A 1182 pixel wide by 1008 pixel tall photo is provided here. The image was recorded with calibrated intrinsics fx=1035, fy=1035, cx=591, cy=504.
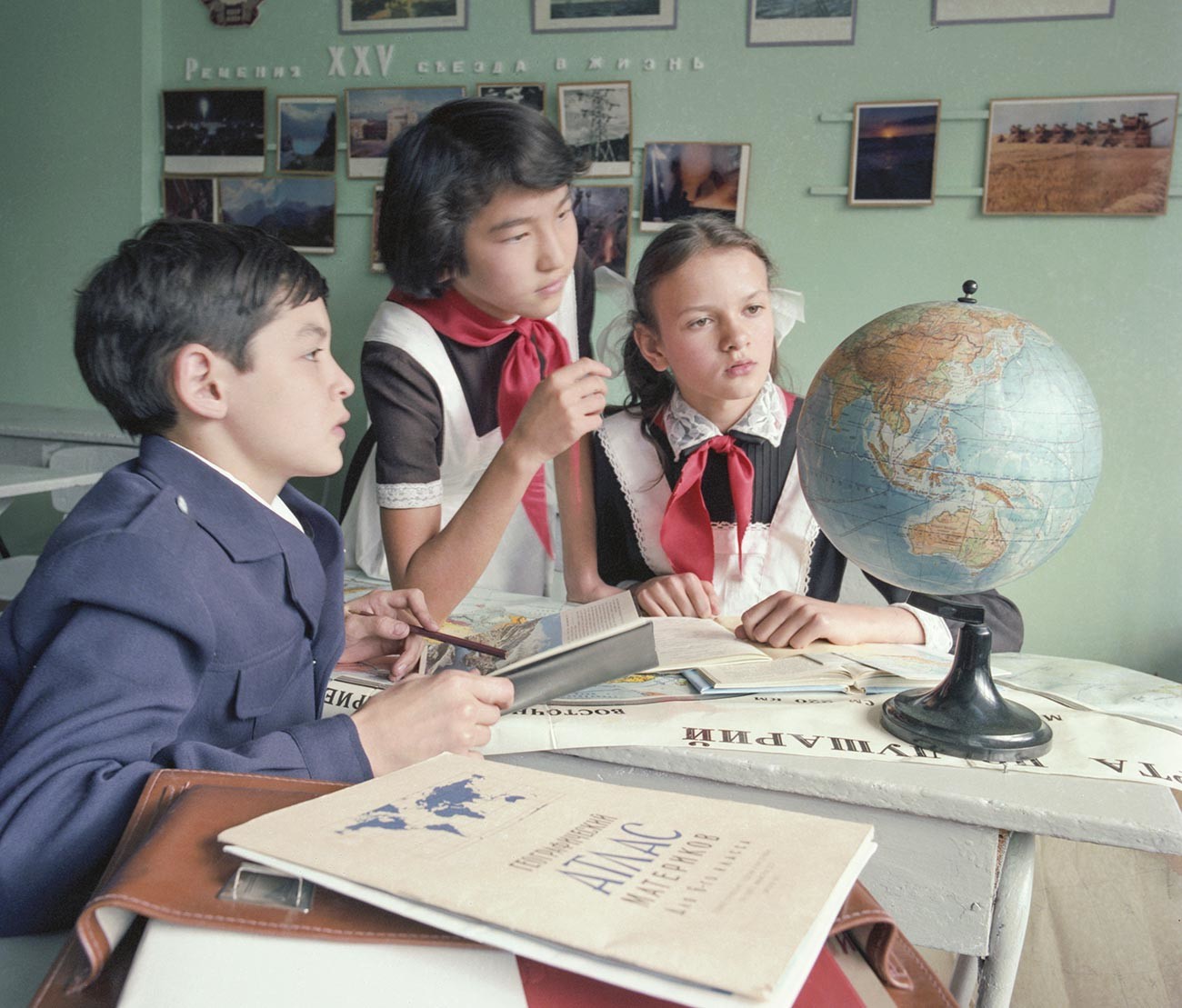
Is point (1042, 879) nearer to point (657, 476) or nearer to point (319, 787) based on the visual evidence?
point (657, 476)

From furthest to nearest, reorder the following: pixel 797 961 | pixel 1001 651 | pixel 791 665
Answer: pixel 1001 651, pixel 791 665, pixel 797 961

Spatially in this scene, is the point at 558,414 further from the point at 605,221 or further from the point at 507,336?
the point at 605,221

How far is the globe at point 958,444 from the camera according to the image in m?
0.95

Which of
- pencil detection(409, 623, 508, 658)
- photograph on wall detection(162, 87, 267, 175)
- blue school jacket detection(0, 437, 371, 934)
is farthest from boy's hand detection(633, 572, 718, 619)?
photograph on wall detection(162, 87, 267, 175)

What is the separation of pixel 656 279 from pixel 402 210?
1.41 feet

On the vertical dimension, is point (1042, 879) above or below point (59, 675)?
below

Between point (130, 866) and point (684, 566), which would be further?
point (684, 566)

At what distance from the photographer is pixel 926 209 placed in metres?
3.20

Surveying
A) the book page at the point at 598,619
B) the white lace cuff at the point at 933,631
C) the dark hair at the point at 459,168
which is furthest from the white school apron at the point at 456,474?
the white lace cuff at the point at 933,631

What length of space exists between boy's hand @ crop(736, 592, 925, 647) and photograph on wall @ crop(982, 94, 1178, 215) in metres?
2.26

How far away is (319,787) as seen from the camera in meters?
0.69

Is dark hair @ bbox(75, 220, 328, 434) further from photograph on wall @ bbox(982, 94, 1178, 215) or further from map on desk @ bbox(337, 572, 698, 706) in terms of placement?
photograph on wall @ bbox(982, 94, 1178, 215)

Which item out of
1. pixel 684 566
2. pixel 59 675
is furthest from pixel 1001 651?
pixel 59 675

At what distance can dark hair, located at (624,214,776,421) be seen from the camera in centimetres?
167
